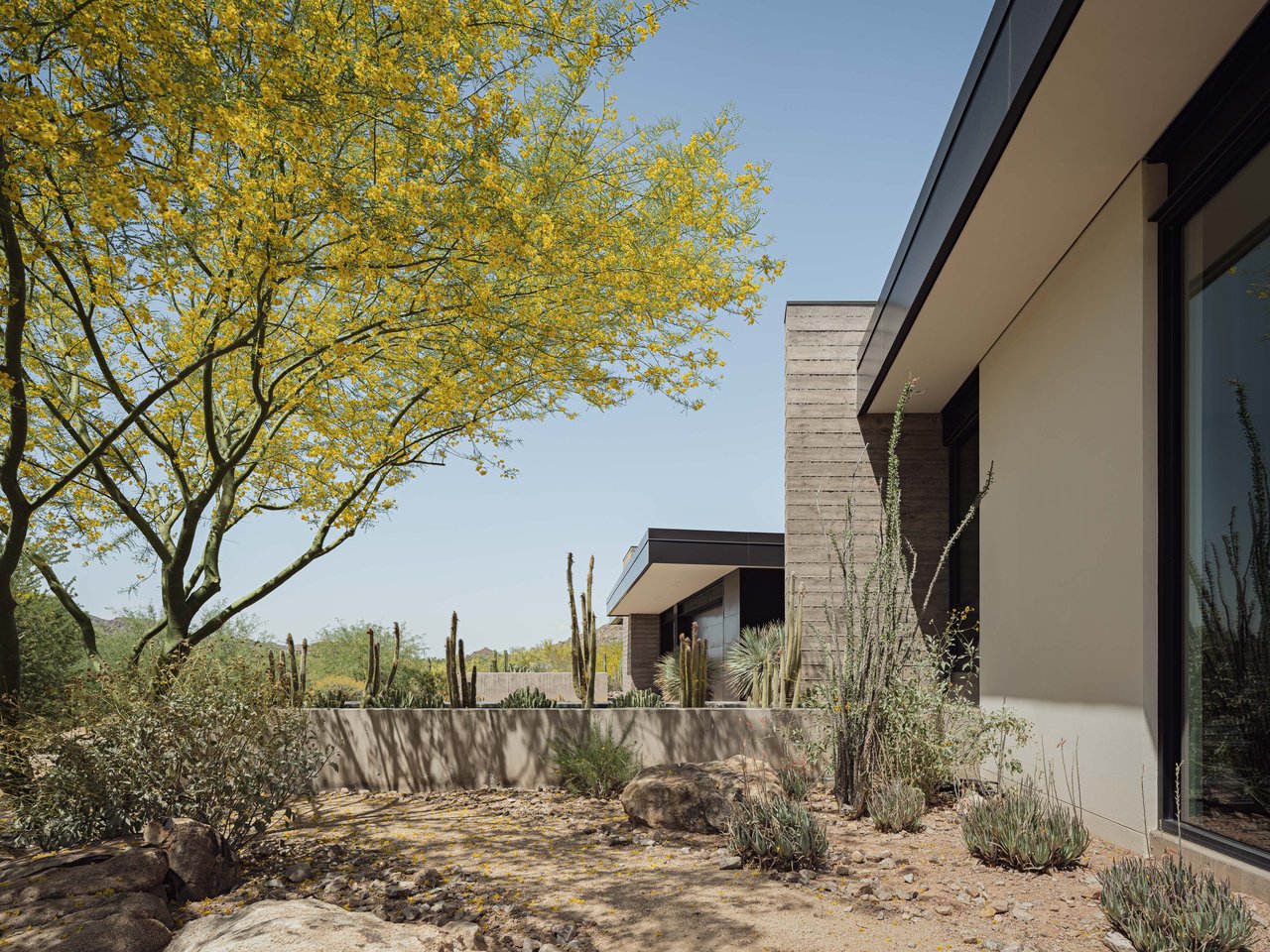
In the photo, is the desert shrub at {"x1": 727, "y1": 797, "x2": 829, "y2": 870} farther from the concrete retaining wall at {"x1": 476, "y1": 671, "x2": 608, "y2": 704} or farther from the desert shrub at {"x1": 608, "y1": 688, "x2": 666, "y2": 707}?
the concrete retaining wall at {"x1": 476, "y1": 671, "x2": 608, "y2": 704}

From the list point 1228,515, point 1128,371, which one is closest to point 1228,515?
point 1228,515

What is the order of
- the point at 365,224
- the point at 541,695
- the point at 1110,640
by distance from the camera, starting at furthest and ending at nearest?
the point at 541,695
the point at 365,224
the point at 1110,640

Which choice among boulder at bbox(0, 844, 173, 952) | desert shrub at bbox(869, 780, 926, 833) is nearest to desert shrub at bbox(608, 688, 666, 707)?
desert shrub at bbox(869, 780, 926, 833)

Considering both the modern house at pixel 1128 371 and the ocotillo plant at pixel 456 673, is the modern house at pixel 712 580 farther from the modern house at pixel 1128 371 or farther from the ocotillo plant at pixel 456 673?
the modern house at pixel 1128 371

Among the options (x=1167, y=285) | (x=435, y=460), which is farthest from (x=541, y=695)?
(x=1167, y=285)

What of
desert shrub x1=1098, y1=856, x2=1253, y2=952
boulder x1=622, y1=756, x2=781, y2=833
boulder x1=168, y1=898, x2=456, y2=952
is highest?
desert shrub x1=1098, y1=856, x2=1253, y2=952

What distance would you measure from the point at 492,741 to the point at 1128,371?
5.82 metres

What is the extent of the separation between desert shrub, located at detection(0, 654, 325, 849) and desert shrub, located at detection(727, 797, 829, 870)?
9.28 feet

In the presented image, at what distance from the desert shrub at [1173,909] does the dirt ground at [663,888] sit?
0.14m

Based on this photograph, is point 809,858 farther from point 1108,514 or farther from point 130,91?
point 130,91

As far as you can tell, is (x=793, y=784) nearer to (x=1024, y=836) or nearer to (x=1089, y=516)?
(x=1024, y=836)

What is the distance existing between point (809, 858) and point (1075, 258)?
166 inches

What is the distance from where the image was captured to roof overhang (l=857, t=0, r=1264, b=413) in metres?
3.85

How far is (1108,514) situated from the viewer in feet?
17.1
